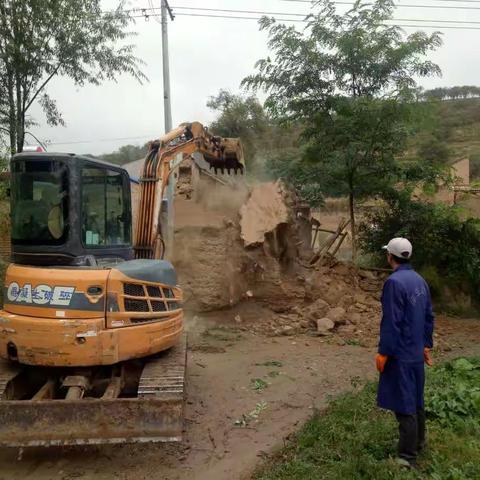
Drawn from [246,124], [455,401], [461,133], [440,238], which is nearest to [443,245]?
[440,238]

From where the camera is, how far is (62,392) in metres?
5.20

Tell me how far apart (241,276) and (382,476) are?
674cm

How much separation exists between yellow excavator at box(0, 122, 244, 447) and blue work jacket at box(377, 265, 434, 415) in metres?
1.71

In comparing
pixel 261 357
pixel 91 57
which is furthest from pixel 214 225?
pixel 91 57

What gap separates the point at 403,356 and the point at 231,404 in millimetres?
2799

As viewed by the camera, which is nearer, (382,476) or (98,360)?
(382,476)

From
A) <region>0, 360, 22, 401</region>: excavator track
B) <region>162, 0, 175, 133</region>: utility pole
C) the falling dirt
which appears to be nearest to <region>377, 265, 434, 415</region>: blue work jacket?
<region>0, 360, 22, 401</region>: excavator track

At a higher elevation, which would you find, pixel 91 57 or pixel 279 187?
pixel 91 57

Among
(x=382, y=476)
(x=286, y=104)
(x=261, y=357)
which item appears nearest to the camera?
(x=382, y=476)

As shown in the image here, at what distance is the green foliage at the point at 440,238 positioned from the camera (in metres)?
11.3

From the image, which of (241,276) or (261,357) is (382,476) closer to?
(261,357)

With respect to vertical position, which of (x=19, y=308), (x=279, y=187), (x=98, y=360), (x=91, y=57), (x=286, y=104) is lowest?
(x=98, y=360)

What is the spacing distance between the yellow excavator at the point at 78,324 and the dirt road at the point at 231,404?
52 cm

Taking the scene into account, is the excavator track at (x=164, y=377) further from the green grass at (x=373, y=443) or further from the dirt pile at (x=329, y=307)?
the dirt pile at (x=329, y=307)
